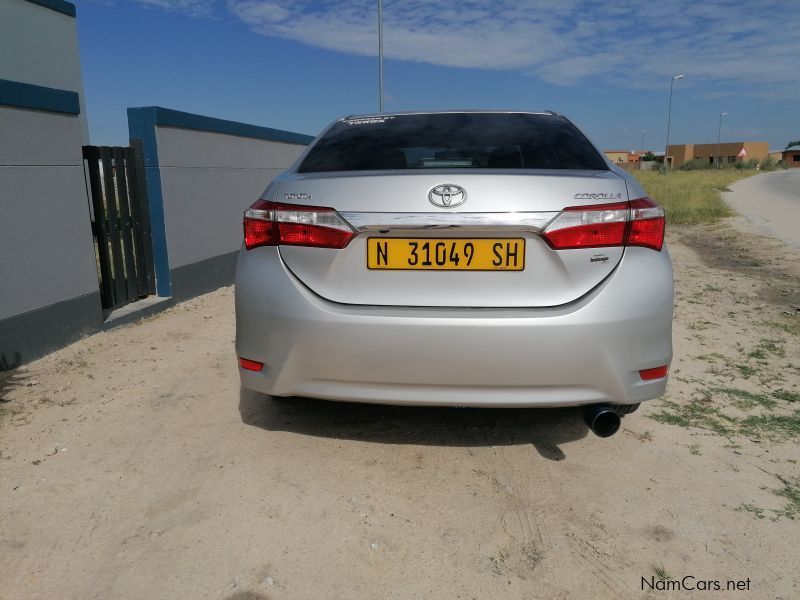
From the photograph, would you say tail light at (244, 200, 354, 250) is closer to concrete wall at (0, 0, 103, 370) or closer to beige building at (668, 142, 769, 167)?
concrete wall at (0, 0, 103, 370)

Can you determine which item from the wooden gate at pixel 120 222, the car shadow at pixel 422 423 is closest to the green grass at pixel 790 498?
the car shadow at pixel 422 423

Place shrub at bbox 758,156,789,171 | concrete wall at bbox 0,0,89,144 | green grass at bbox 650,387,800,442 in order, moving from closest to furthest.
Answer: green grass at bbox 650,387,800,442, concrete wall at bbox 0,0,89,144, shrub at bbox 758,156,789,171

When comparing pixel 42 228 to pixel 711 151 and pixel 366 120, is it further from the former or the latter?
pixel 711 151

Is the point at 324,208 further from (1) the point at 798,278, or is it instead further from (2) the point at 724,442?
(1) the point at 798,278

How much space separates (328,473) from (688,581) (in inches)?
58.5

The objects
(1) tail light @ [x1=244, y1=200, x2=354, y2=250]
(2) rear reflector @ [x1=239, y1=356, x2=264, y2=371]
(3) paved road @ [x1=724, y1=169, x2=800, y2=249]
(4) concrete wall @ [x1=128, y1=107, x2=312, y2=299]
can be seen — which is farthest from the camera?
(3) paved road @ [x1=724, y1=169, x2=800, y2=249]

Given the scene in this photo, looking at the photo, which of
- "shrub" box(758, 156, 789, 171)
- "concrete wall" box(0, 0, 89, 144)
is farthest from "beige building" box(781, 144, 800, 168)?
"concrete wall" box(0, 0, 89, 144)

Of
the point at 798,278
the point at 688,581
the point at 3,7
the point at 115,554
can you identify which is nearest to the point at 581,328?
the point at 688,581

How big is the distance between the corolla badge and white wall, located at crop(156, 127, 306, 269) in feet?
15.9

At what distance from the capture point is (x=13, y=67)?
14.9 meters

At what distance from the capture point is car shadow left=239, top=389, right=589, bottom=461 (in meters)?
3.07

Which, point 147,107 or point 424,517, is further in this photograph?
point 147,107

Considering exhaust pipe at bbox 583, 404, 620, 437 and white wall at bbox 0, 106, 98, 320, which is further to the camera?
white wall at bbox 0, 106, 98, 320

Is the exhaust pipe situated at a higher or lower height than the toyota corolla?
lower
